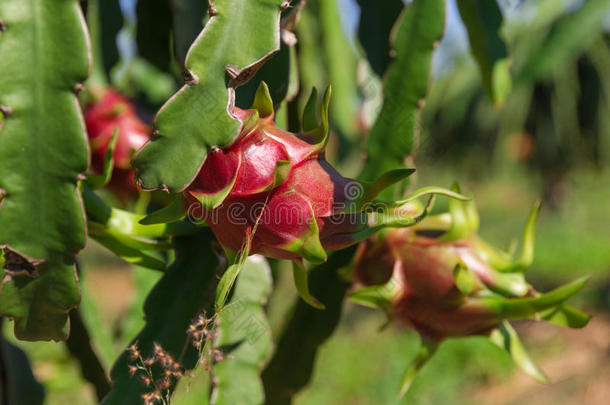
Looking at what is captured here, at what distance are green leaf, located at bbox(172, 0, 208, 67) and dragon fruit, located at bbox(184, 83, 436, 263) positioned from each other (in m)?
0.20

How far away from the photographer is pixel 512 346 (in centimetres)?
70

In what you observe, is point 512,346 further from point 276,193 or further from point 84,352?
point 84,352

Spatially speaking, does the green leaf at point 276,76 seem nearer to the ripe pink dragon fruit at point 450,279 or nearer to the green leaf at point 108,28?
the ripe pink dragon fruit at point 450,279

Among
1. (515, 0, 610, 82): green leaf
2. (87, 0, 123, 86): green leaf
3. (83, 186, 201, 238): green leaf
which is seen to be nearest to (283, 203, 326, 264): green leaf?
(83, 186, 201, 238): green leaf

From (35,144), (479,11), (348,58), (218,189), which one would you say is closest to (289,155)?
(218,189)

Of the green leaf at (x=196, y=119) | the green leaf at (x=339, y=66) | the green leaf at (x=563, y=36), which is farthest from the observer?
the green leaf at (x=563, y=36)

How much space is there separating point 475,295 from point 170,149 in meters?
0.37

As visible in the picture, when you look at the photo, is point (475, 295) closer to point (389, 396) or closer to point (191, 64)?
point (191, 64)

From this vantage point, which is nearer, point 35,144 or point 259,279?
point 35,144

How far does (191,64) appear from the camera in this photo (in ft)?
1.51

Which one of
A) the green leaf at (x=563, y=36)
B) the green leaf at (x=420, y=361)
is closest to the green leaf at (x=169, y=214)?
the green leaf at (x=420, y=361)

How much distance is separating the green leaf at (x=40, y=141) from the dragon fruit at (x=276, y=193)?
95mm

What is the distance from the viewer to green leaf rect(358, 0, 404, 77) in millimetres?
821

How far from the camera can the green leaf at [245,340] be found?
656mm
